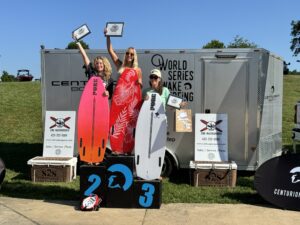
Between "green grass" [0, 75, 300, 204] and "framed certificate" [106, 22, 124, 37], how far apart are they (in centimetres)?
254

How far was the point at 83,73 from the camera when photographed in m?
8.26

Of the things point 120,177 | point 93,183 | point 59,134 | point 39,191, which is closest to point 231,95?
point 120,177

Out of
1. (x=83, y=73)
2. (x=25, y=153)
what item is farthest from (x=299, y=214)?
(x=25, y=153)

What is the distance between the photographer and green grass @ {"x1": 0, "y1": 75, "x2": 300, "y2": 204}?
6918mm

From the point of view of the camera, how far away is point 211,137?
26.2ft

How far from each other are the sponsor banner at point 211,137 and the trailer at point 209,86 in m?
0.14

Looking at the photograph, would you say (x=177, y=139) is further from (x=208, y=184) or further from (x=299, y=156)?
(x=299, y=156)

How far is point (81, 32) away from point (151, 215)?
287cm

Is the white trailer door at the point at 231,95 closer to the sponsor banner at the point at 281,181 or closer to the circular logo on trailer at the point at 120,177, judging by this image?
the sponsor banner at the point at 281,181

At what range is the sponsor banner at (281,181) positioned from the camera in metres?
6.12

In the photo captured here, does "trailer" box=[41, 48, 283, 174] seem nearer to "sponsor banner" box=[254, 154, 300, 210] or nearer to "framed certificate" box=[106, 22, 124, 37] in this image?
"sponsor banner" box=[254, 154, 300, 210]

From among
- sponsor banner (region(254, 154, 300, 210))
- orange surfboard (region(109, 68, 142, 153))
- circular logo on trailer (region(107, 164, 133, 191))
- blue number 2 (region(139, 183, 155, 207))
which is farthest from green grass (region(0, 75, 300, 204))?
orange surfboard (region(109, 68, 142, 153))

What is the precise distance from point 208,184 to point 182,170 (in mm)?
1473

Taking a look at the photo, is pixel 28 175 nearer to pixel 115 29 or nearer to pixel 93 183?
pixel 93 183
